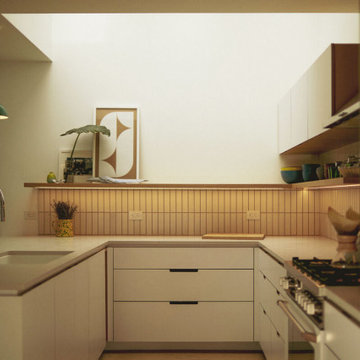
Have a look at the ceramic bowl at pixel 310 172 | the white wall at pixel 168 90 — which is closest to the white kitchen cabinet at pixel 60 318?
the white wall at pixel 168 90

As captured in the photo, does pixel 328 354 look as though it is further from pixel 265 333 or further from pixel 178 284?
pixel 178 284

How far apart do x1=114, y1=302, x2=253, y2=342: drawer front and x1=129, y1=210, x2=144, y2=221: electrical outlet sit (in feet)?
2.78

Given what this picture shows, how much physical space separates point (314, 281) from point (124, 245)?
187 centimetres

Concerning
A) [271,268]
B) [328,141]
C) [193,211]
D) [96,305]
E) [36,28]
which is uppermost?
[36,28]

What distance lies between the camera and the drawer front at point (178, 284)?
3.21 metres

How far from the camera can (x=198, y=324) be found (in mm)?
3201

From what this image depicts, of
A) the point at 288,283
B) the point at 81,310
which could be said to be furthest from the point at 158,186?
the point at 288,283

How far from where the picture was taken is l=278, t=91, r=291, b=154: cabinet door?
3344mm

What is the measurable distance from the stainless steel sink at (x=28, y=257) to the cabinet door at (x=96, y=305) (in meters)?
0.23

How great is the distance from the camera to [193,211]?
379 centimetres

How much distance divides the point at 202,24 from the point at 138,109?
39.4 inches

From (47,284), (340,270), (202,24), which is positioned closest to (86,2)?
(202,24)

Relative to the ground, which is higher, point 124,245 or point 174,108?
point 174,108

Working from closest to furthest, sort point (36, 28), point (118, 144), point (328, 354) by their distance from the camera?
1. point (328, 354)
2. point (36, 28)
3. point (118, 144)
